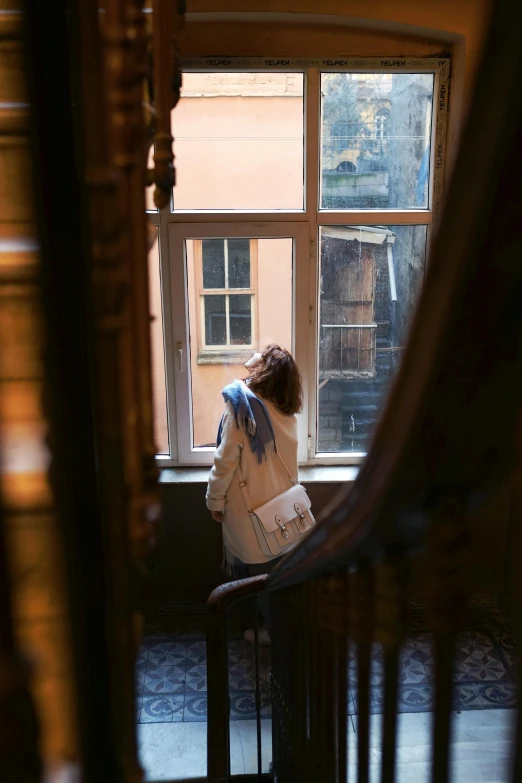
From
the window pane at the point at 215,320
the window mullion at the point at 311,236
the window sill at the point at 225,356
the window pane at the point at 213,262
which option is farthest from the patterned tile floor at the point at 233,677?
the window pane at the point at 213,262

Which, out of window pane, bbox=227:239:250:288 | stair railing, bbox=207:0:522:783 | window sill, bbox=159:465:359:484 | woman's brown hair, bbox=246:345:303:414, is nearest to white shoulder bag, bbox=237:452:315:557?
woman's brown hair, bbox=246:345:303:414

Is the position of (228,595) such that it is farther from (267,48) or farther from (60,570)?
(267,48)

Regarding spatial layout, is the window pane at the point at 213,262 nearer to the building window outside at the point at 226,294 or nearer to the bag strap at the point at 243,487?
the building window outside at the point at 226,294

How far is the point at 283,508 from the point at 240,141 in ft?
6.49

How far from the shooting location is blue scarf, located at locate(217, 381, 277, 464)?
3.29 metres

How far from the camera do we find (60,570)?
1.60 ft

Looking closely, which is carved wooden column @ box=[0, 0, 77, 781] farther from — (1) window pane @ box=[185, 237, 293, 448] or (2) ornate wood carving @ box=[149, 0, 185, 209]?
(1) window pane @ box=[185, 237, 293, 448]

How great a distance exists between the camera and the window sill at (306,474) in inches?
157

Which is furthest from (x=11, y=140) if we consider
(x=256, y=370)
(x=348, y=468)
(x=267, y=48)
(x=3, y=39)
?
(x=348, y=468)

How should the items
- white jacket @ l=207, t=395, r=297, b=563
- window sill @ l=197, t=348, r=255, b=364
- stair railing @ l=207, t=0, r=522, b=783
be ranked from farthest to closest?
window sill @ l=197, t=348, r=255, b=364 → white jacket @ l=207, t=395, r=297, b=563 → stair railing @ l=207, t=0, r=522, b=783

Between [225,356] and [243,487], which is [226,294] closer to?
[225,356]

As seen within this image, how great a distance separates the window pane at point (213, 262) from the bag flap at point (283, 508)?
1271 millimetres

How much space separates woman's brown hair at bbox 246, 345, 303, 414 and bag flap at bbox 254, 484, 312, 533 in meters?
0.42

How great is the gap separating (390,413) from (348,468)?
3747 mm
